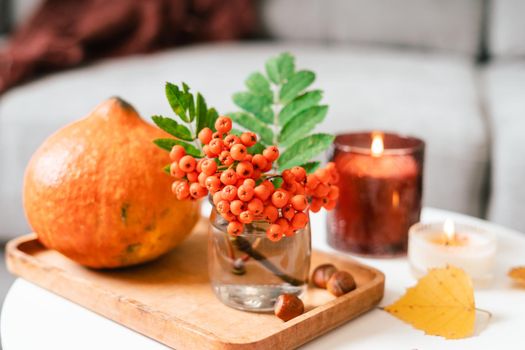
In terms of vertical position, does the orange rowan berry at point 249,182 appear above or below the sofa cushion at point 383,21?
below

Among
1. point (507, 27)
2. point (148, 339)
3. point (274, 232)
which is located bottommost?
point (148, 339)

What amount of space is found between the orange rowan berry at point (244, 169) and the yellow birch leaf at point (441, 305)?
0.72 feet

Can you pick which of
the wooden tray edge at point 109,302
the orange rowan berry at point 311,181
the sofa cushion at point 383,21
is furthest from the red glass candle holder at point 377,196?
the sofa cushion at point 383,21

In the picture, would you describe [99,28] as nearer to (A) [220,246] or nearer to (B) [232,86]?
(B) [232,86]

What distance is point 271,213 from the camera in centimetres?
63

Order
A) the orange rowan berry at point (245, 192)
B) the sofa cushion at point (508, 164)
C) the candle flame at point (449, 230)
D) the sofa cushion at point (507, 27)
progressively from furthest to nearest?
the sofa cushion at point (507, 27)
the sofa cushion at point (508, 164)
the candle flame at point (449, 230)
the orange rowan berry at point (245, 192)

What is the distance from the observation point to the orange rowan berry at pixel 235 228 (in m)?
0.63

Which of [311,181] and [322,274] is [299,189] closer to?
[311,181]

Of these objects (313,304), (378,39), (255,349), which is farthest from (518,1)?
(255,349)

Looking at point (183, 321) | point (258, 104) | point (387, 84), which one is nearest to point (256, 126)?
point (258, 104)

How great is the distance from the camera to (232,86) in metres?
1.60

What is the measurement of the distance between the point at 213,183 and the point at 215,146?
0.03 metres

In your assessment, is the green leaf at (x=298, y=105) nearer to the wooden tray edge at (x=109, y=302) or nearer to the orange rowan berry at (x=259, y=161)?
the orange rowan berry at (x=259, y=161)

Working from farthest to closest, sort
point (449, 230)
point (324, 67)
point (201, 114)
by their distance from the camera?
point (324, 67) < point (449, 230) < point (201, 114)
